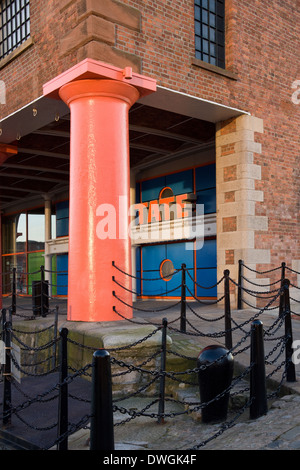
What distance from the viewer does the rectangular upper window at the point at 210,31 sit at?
10.9m

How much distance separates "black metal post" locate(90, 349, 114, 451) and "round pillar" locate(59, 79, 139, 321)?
4479mm

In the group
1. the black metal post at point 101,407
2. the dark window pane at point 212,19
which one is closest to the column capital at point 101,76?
the dark window pane at point 212,19

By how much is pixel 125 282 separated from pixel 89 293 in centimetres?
66

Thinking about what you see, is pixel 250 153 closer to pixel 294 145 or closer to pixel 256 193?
pixel 256 193

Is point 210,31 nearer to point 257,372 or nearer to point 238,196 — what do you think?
point 238,196

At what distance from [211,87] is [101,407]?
829 cm

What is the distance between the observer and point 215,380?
5.06 m

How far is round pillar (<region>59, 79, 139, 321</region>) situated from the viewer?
27.0ft

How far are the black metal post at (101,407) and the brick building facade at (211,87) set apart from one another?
19.5 feet

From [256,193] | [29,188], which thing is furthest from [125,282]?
[29,188]
